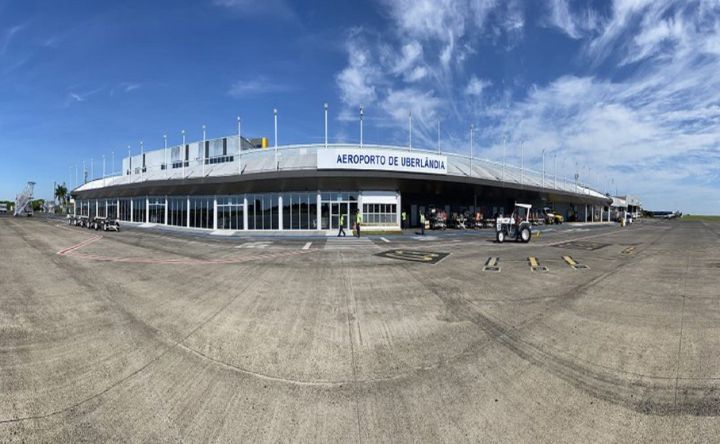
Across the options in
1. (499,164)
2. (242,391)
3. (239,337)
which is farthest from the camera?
(499,164)

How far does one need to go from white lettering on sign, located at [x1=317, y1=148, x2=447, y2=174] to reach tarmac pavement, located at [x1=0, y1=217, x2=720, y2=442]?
2228cm

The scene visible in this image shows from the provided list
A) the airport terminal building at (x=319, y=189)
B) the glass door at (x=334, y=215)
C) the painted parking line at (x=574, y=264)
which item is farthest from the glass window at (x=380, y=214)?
the painted parking line at (x=574, y=264)

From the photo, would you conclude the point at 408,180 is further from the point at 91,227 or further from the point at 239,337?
the point at 91,227

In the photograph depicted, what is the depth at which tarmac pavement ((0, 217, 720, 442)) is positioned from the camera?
12.5ft

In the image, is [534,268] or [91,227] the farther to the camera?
[91,227]

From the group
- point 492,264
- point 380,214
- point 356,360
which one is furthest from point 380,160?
point 356,360

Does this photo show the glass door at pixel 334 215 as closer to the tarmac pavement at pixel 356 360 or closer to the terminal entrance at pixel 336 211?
the terminal entrance at pixel 336 211

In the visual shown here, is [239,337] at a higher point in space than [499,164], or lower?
lower

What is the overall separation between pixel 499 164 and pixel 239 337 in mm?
51360

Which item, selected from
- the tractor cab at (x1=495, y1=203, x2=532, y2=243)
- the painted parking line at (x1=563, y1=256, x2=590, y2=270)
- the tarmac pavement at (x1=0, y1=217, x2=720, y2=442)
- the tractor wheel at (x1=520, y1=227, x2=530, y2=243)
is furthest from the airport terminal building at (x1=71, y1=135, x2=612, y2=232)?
the tarmac pavement at (x1=0, y1=217, x2=720, y2=442)

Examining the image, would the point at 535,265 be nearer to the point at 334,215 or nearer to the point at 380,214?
the point at 380,214

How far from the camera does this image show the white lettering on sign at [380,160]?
32062 mm

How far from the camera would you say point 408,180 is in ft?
112

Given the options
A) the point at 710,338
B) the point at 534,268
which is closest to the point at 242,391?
the point at 710,338
